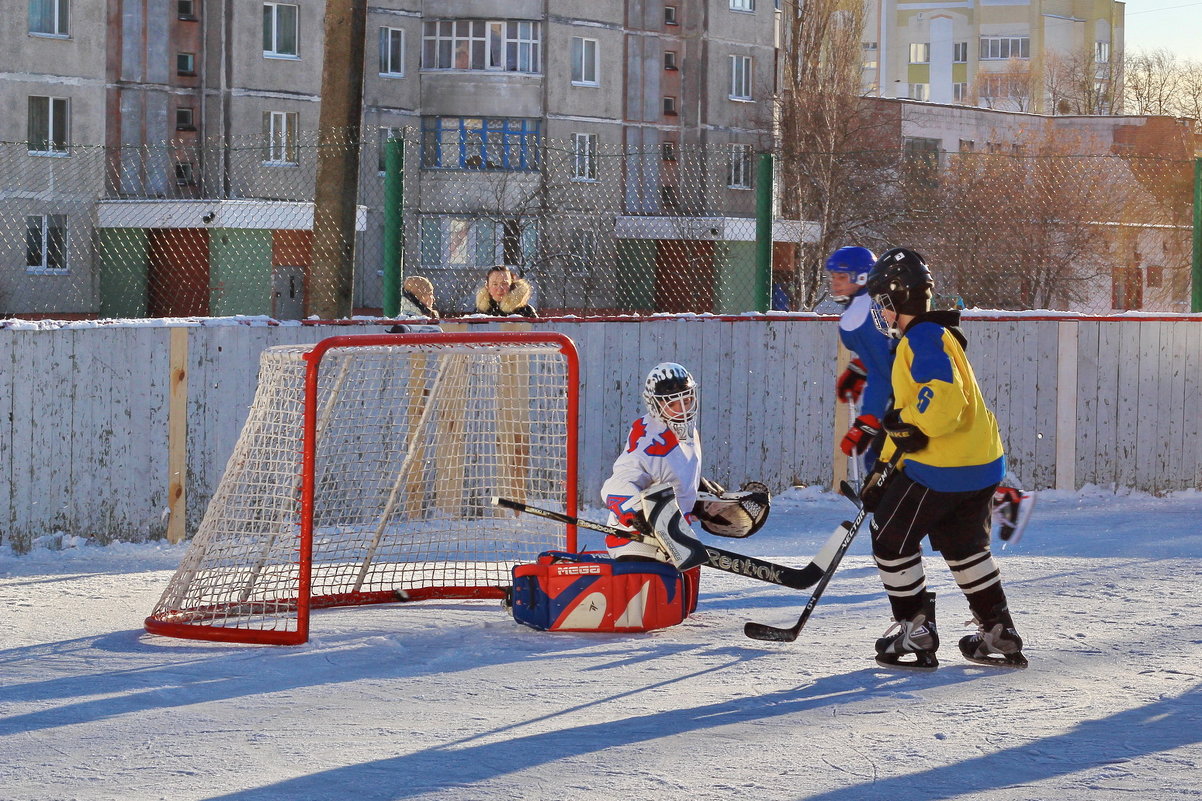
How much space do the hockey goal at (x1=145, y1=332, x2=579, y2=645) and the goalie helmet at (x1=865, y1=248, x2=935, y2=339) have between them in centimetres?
181

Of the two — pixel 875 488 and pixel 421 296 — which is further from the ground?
pixel 421 296

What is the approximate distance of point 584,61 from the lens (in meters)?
39.7

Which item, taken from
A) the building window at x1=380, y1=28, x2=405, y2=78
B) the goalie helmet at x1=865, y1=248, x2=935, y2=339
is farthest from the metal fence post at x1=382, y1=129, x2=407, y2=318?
the building window at x1=380, y1=28, x2=405, y2=78

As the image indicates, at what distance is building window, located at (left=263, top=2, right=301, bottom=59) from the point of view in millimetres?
34750

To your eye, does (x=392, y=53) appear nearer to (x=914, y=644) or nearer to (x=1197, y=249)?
(x=1197, y=249)

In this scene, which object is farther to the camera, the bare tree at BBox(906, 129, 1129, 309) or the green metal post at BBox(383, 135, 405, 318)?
the bare tree at BBox(906, 129, 1129, 309)

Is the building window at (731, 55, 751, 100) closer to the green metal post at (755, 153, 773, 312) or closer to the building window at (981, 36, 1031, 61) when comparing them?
the green metal post at (755, 153, 773, 312)

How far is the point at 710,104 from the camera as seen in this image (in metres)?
42.1

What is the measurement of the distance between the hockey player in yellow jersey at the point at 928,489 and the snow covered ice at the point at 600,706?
0.14m

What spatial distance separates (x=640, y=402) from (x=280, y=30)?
91.1 ft

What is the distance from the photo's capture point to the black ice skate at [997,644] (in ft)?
17.4

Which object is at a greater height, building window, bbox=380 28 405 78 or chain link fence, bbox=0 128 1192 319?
building window, bbox=380 28 405 78

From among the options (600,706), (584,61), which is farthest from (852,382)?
(584,61)

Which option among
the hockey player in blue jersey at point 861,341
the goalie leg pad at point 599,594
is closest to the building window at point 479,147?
the hockey player in blue jersey at point 861,341
